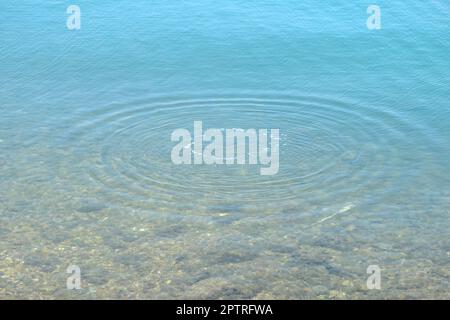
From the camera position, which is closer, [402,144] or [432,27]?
[402,144]

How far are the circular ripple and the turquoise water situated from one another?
0.04 metres

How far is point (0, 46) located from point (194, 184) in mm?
8636

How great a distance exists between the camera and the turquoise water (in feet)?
28.0

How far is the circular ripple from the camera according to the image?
10.5 meters

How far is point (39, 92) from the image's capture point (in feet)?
47.5

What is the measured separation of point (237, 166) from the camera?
1138 cm

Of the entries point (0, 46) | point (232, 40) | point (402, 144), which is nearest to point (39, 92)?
point (0, 46)

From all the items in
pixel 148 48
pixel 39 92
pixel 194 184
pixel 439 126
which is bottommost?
pixel 194 184

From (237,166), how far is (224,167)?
0.70ft

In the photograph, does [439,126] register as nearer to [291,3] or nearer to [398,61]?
[398,61]

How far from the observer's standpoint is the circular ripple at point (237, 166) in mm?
10469

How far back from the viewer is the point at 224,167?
37.2 feet

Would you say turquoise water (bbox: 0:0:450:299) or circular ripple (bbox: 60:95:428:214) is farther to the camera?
circular ripple (bbox: 60:95:428:214)
